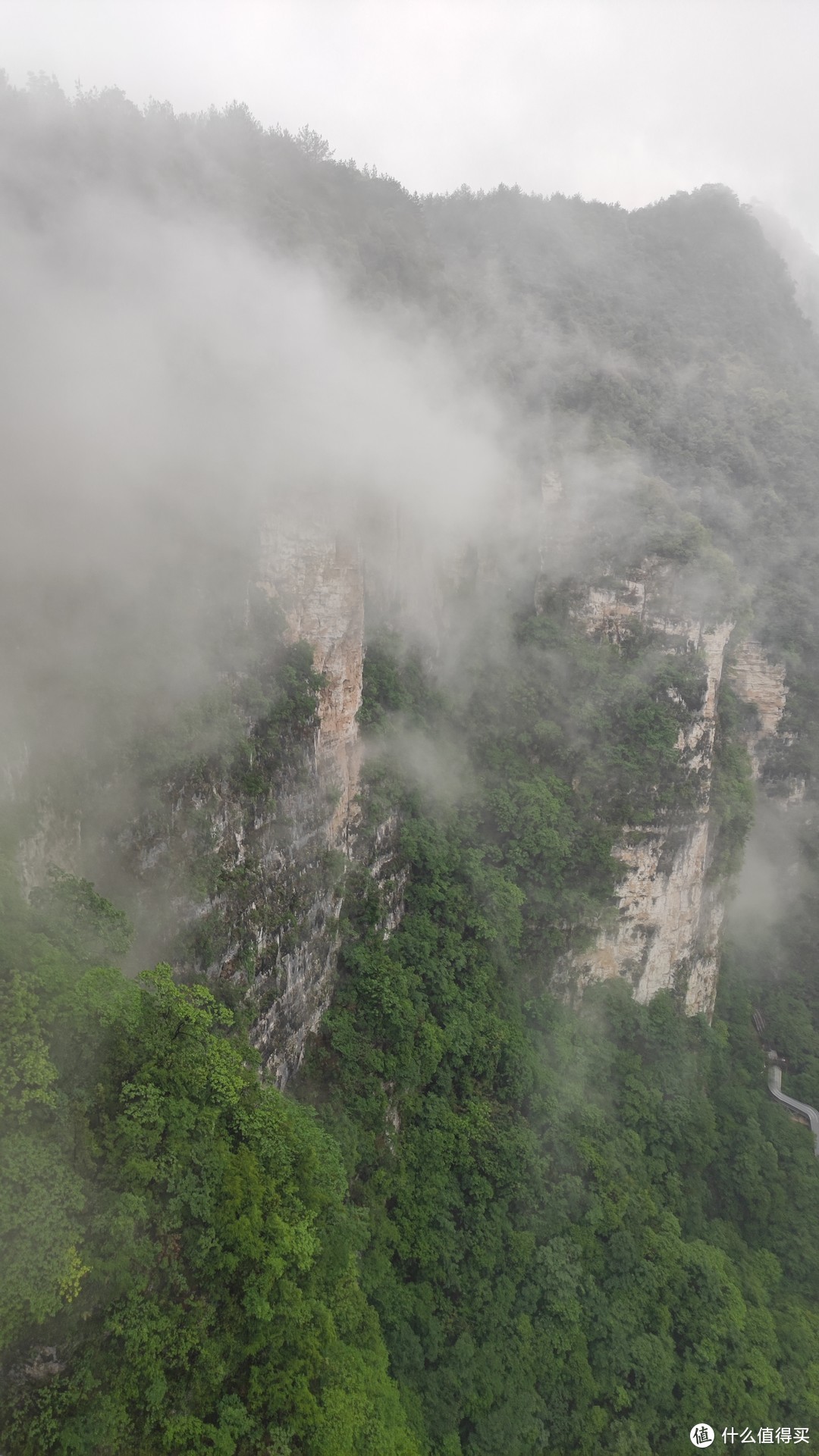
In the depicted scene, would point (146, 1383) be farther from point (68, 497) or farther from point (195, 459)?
point (195, 459)

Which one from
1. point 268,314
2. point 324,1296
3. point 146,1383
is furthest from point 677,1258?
point 268,314

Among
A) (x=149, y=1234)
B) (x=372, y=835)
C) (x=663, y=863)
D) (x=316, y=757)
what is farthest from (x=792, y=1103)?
(x=149, y=1234)

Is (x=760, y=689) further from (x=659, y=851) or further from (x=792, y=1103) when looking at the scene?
(x=792, y=1103)

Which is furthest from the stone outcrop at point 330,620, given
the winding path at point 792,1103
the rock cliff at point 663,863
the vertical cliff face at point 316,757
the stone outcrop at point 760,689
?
the winding path at point 792,1103

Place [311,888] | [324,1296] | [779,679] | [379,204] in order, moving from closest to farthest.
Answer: [324,1296], [311,888], [379,204], [779,679]

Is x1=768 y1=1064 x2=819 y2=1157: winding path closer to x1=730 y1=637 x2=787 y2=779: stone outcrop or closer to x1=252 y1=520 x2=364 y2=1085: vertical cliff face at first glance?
x1=730 y1=637 x2=787 y2=779: stone outcrop

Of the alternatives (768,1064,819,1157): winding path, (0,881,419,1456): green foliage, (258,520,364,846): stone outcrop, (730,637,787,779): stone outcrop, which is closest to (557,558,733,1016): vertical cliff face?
(730,637,787,779): stone outcrop
